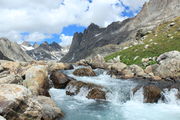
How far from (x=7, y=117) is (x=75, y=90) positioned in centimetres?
2140

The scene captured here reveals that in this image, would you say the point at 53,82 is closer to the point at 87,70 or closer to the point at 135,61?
the point at 87,70

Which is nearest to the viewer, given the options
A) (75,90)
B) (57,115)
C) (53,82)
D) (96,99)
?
(57,115)

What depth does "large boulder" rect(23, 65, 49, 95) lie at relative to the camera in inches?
1391

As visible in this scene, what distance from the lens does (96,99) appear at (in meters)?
39.0

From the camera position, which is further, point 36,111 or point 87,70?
point 87,70

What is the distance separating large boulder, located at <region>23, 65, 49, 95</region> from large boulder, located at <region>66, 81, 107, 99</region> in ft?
20.0

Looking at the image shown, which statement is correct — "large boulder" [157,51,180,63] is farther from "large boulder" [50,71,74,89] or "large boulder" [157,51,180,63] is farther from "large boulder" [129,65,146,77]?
"large boulder" [50,71,74,89]

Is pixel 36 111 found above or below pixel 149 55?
below

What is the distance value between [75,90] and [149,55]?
35016 millimetres

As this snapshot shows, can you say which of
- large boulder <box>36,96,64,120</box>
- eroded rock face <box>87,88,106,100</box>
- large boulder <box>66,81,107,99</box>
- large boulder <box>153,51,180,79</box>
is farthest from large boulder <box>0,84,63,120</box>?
large boulder <box>153,51,180,79</box>

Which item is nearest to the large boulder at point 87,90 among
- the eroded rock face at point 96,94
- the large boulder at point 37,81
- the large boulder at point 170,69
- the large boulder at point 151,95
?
the eroded rock face at point 96,94

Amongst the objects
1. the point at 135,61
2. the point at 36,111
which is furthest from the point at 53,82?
the point at 135,61

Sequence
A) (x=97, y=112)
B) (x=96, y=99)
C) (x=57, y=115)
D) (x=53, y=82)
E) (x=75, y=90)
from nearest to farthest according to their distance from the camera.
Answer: (x=57, y=115) < (x=97, y=112) < (x=96, y=99) < (x=75, y=90) < (x=53, y=82)

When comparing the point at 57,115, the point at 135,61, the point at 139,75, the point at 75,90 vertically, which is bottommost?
the point at 57,115
